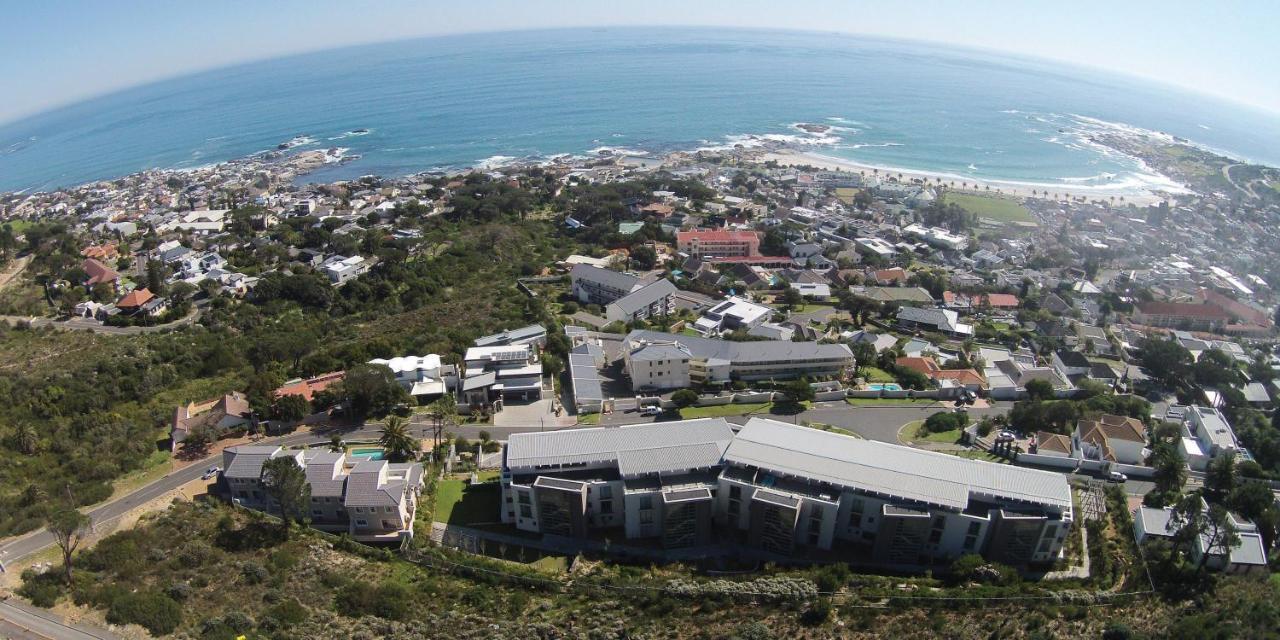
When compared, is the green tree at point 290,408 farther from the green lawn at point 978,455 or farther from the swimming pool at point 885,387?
the green lawn at point 978,455

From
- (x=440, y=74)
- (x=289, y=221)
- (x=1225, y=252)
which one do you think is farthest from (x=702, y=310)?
(x=440, y=74)

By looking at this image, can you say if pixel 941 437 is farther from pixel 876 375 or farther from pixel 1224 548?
pixel 1224 548

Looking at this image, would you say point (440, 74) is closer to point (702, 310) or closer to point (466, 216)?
point (466, 216)

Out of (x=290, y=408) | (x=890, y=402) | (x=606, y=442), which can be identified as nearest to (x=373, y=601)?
(x=606, y=442)

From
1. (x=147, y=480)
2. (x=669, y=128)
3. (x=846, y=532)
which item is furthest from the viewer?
(x=669, y=128)

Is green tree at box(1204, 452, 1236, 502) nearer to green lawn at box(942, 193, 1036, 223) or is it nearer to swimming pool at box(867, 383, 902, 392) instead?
swimming pool at box(867, 383, 902, 392)

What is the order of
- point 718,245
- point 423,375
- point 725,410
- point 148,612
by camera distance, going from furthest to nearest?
1. point 718,245
2. point 423,375
3. point 725,410
4. point 148,612
